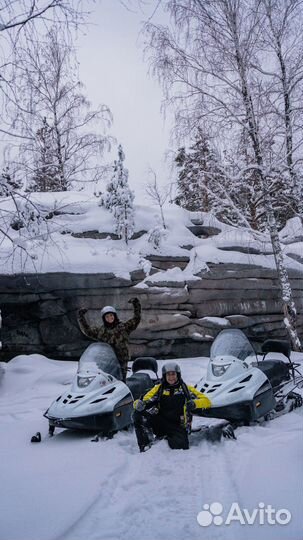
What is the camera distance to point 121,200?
13109 millimetres

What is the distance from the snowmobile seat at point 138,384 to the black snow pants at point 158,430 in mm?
1206

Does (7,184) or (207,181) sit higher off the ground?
(207,181)

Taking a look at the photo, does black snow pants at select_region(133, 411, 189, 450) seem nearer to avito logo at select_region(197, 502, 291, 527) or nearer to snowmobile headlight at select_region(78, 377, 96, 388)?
snowmobile headlight at select_region(78, 377, 96, 388)

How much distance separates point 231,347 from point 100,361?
182cm

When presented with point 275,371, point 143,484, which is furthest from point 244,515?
point 275,371

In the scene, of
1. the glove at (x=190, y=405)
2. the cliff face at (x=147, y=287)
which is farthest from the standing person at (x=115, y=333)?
the cliff face at (x=147, y=287)

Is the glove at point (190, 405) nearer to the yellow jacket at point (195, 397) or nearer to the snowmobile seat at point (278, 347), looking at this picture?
the yellow jacket at point (195, 397)

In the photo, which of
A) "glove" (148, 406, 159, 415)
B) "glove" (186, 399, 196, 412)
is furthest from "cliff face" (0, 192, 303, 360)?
"glove" (186, 399, 196, 412)

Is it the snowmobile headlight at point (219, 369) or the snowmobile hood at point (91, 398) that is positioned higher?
the snowmobile headlight at point (219, 369)

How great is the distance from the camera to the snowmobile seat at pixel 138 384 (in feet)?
19.9

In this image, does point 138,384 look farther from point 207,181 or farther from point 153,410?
point 207,181

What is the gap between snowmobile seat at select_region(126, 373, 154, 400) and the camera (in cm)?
606

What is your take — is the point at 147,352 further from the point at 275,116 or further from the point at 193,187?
the point at 275,116

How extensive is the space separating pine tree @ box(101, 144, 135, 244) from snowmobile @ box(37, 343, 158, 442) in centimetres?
760
